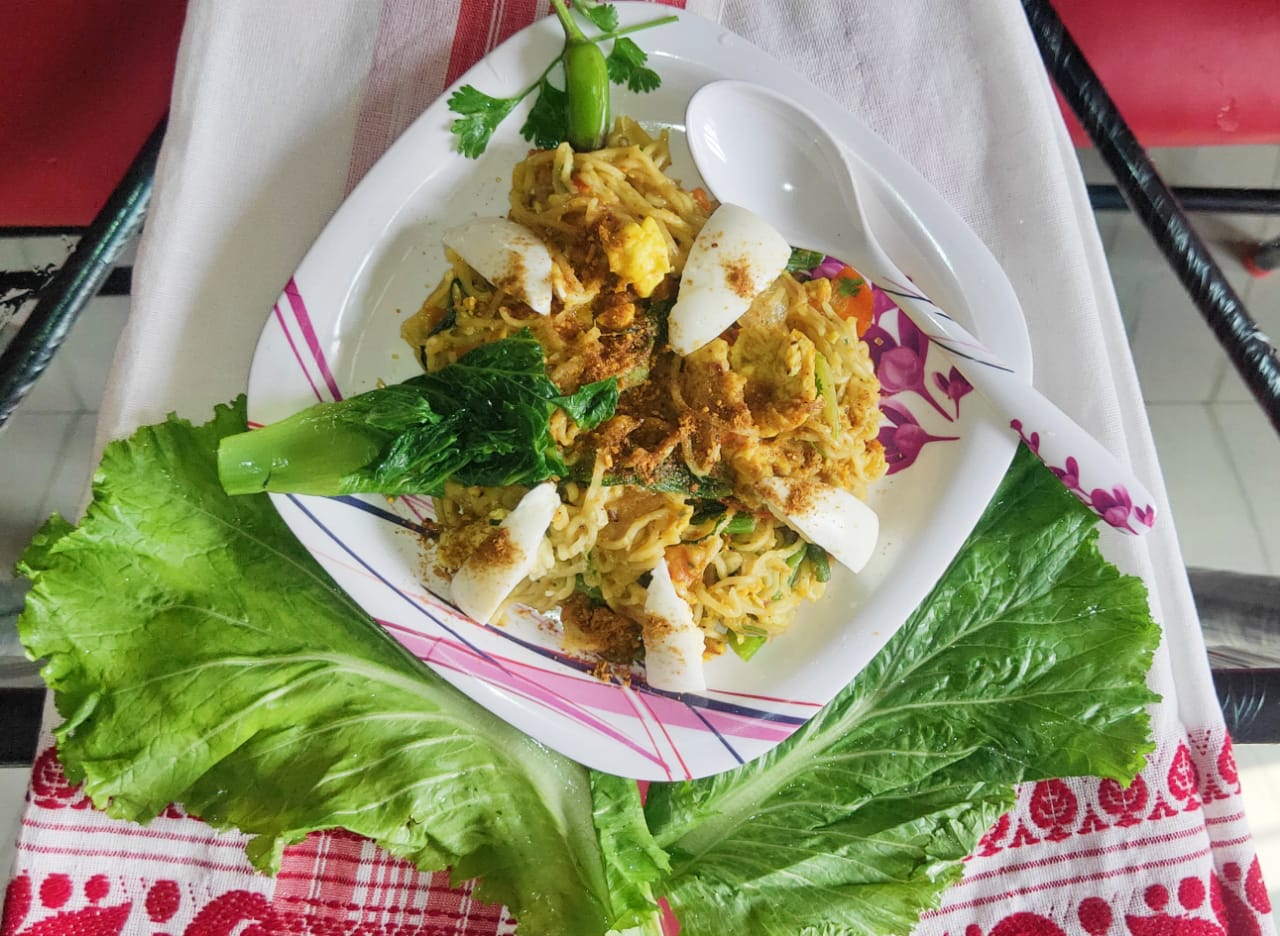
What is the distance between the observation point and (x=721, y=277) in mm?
1738

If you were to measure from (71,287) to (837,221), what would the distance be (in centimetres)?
176

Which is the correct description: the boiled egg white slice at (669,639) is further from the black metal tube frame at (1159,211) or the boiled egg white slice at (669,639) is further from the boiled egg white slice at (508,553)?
the black metal tube frame at (1159,211)

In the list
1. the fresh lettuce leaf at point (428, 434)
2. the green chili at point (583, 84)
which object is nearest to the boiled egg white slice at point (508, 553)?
the fresh lettuce leaf at point (428, 434)

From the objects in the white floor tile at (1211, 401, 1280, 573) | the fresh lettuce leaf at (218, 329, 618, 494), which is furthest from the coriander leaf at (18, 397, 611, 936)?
the white floor tile at (1211, 401, 1280, 573)

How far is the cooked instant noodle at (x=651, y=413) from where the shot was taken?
1.77 meters

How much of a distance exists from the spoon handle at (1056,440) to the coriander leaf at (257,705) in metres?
1.17

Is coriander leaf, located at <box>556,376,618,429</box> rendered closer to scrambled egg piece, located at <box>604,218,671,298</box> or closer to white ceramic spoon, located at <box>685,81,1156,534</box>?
scrambled egg piece, located at <box>604,218,671,298</box>

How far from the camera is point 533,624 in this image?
6.32 feet

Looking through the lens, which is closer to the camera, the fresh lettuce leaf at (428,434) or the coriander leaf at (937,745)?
the fresh lettuce leaf at (428,434)

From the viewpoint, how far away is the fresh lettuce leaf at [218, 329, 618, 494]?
1693 mm

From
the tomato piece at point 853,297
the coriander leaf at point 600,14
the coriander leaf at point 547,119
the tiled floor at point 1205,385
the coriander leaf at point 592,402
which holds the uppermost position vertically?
the tiled floor at point 1205,385

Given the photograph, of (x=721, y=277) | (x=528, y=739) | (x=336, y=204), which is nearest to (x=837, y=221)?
(x=721, y=277)

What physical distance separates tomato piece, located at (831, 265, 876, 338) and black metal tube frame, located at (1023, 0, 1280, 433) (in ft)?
2.50

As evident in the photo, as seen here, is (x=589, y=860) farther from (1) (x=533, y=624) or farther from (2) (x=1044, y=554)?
(2) (x=1044, y=554)
